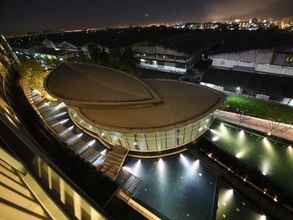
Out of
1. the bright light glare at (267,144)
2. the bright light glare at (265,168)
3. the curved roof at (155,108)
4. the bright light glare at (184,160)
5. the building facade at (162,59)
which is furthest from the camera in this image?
the building facade at (162,59)

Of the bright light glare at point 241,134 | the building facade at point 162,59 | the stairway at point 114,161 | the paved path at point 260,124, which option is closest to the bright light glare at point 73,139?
the stairway at point 114,161

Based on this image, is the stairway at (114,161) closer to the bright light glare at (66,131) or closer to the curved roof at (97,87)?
Result: the curved roof at (97,87)

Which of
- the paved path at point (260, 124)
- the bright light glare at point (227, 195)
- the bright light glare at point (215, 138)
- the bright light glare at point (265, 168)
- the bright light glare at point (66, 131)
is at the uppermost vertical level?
the bright light glare at point (66, 131)

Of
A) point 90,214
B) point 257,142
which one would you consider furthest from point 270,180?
point 90,214

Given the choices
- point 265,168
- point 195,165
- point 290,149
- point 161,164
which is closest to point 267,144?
point 290,149

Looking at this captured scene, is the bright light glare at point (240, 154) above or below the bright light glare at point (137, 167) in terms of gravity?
above

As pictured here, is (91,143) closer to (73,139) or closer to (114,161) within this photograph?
(73,139)
